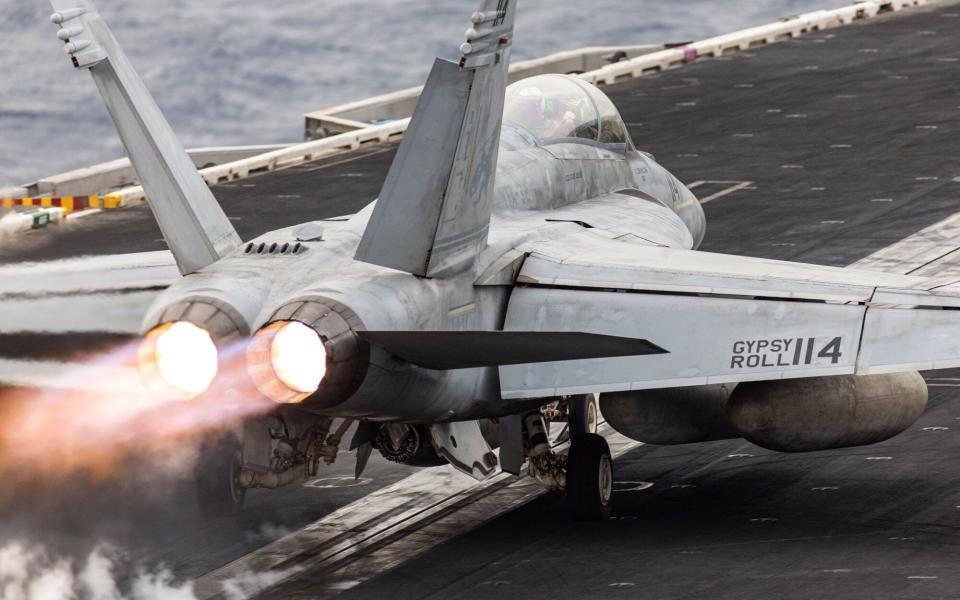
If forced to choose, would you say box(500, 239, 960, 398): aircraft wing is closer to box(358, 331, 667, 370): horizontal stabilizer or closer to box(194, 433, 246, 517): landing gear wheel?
box(358, 331, 667, 370): horizontal stabilizer

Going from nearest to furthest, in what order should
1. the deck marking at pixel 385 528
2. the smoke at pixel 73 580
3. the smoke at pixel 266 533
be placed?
the smoke at pixel 73 580 → the deck marking at pixel 385 528 → the smoke at pixel 266 533

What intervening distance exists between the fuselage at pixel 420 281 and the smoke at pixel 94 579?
2930 millimetres

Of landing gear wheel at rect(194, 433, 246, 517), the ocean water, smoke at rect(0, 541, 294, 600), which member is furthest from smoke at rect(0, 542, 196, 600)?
the ocean water

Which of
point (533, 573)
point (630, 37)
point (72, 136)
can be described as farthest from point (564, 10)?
point (533, 573)

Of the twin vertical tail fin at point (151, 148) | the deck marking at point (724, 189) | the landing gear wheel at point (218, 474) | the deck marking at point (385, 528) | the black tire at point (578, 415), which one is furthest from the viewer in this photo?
the deck marking at point (724, 189)

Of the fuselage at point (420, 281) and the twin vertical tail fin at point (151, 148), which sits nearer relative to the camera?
the fuselage at point (420, 281)

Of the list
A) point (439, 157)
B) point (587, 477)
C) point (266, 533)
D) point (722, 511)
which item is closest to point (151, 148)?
point (439, 157)

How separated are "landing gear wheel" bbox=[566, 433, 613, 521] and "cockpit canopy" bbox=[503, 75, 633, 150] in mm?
4444

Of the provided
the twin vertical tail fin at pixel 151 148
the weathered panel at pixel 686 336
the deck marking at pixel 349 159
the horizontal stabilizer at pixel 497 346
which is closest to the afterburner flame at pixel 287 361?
the horizontal stabilizer at pixel 497 346

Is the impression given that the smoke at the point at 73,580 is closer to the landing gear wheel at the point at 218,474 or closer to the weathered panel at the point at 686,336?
the landing gear wheel at the point at 218,474

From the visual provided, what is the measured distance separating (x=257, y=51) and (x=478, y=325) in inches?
3465

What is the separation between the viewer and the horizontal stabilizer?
16531 millimetres

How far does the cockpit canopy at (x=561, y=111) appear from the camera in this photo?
23094 millimetres

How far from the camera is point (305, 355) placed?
16.4 metres
